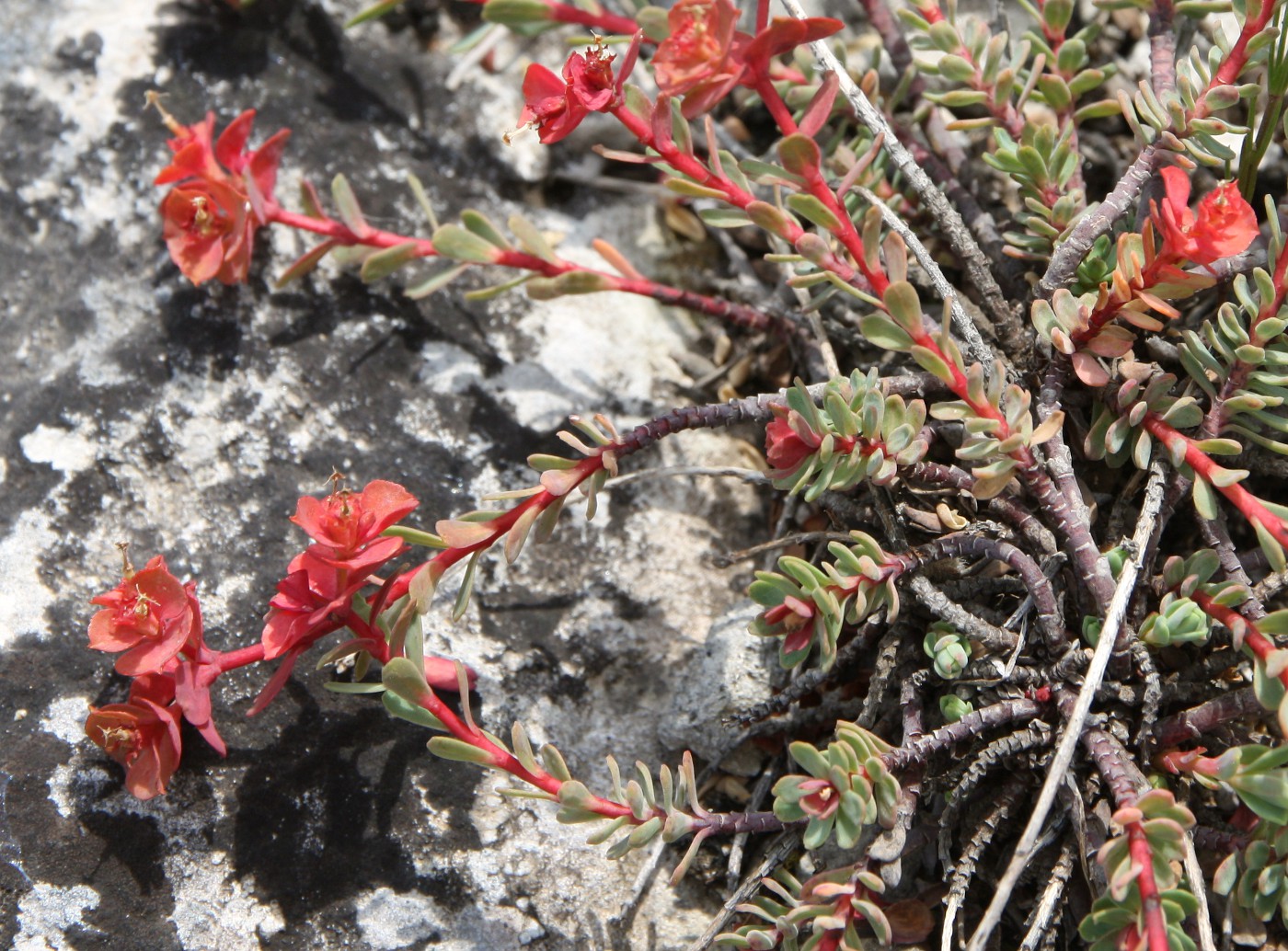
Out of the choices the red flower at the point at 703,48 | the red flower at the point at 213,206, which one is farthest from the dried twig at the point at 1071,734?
the red flower at the point at 213,206

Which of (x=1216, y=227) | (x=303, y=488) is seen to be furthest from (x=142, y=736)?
(x=1216, y=227)

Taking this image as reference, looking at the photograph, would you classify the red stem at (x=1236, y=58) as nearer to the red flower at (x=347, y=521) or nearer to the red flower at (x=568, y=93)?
the red flower at (x=568, y=93)

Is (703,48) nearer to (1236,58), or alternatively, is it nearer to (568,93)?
(568,93)

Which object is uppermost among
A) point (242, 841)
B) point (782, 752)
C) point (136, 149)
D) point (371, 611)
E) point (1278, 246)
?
point (136, 149)

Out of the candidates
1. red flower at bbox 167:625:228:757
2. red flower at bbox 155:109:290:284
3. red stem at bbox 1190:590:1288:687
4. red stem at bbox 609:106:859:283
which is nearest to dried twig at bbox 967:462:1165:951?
red stem at bbox 1190:590:1288:687

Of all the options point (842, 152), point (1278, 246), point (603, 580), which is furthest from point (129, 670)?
point (1278, 246)

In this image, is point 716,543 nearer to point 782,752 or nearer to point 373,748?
point 782,752

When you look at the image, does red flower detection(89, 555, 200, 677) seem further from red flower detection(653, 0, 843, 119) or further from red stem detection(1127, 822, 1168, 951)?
red stem detection(1127, 822, 1168, 951)

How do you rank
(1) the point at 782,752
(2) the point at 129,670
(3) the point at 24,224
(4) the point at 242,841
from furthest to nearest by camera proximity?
(3) the point at 24,224 < (1) the point at 782,752 < (4) the point at 242,841 < (2) the point at 129,670
